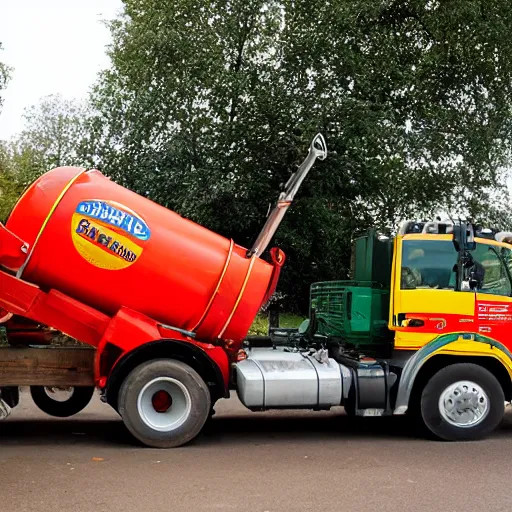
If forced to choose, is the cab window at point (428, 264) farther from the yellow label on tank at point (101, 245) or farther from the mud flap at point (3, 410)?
the mud flap at point (3, 410)

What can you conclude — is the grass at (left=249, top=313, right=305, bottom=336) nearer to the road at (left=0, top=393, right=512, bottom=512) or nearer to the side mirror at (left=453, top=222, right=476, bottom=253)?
the road at (left=0, top=393, right=512, bottom=512)

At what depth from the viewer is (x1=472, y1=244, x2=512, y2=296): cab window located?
8547 millimetres

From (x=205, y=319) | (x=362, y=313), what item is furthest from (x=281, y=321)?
(x=205, y=319)

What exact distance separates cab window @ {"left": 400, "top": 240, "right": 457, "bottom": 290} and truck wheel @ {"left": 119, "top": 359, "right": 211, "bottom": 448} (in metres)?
2.56

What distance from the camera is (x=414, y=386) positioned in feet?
28.3

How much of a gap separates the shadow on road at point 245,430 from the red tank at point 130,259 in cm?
135

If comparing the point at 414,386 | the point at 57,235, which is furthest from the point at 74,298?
the point at 414,386

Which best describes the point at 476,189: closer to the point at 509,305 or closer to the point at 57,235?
the point at 509,305

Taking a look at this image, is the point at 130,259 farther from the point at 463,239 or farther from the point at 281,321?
the point at 281,321

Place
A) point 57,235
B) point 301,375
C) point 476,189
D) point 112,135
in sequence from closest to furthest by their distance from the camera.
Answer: point 57,235
point 301,375
point 112,135
point 476,189

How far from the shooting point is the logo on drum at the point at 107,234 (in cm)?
779

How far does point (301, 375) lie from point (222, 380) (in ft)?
2.86

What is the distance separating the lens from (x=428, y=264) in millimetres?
8531

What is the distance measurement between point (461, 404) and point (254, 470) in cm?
264
